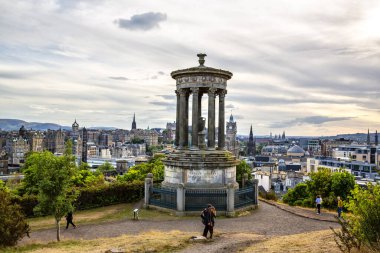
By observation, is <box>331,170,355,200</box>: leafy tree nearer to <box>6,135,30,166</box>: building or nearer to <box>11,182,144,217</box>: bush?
<box>11,182,144,217</box>: bush

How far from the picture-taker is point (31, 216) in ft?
74.0

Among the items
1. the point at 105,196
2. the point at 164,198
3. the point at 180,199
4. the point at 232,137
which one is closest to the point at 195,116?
the point at 164,198

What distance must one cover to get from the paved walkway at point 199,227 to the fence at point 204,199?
34.1 inches

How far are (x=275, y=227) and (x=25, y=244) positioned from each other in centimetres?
1176

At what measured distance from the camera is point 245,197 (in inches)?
906

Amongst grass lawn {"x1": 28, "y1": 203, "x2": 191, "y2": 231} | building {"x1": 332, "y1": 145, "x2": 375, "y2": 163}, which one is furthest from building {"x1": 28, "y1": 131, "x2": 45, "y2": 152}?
grass lawn {"x1": 28, "y1": 203, "x2": 191, "y2": 231}

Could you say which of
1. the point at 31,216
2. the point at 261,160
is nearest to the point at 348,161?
the point at 261,160

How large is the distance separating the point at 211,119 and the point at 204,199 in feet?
17.9

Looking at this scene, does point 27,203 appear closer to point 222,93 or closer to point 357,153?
point 222,93

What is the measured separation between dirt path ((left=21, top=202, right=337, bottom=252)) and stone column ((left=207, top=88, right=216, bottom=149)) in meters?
5.24

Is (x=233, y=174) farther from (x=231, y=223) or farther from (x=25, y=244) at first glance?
(x=25, y=244)

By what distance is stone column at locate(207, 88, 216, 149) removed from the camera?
2372cm

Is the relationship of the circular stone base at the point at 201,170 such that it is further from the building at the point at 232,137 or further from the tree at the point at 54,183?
the building at the point at 232,137

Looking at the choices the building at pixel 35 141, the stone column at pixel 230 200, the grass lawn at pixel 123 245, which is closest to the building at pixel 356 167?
the stone column at pixel 230 200
